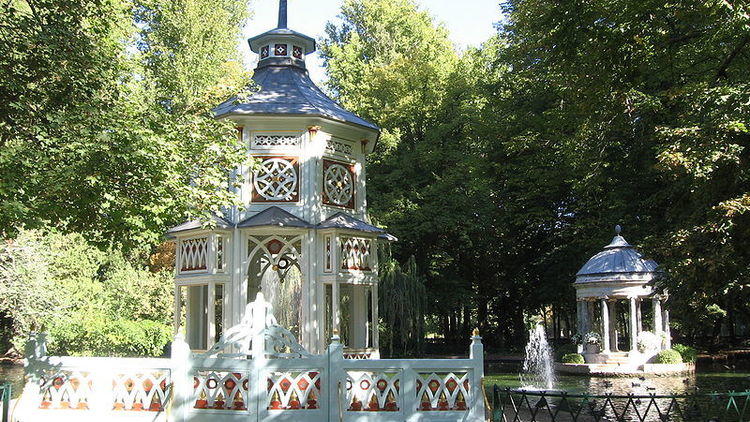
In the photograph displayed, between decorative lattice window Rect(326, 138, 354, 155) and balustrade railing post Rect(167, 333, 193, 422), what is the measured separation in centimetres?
586

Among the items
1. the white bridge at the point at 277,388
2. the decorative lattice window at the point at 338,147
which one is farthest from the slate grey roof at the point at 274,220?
the white bridge at the point at 277,388

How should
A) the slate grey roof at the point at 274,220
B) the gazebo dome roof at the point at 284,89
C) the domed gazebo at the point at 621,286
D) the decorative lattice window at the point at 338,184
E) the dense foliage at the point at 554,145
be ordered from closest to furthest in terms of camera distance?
1. the dense foliage at the point at 554,145
2. the slate grey roof at the point at 274,220
3. the gazebo dome roof at the point at 284,89
4. the decorative lattice window at the point at 338,184
5. the domed gazebo at the point at 621,286

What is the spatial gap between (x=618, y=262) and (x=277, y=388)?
1583 cm

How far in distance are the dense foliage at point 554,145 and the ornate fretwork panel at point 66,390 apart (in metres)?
9.04

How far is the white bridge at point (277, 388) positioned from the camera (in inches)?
330

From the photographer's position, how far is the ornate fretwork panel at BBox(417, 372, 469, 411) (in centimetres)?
844

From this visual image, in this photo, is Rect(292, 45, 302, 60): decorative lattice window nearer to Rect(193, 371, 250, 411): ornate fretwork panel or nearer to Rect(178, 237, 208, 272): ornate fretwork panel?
Rect(178, 237, 208, 272): ornate fretwork panel

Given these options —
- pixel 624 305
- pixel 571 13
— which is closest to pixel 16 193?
pixel 571 13

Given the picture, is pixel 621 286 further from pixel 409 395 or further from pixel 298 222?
pixel 409 395

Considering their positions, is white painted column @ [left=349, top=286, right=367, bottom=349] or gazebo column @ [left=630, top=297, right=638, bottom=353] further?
gazebo column @ [left=630, top=297, right=638, bottom=353]

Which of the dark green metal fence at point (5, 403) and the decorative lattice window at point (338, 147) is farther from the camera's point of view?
the decorative lattice window at point (338, 147)

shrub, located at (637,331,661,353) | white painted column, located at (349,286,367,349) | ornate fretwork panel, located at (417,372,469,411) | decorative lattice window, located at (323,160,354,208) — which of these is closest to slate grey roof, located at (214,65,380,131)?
decorative lattice window, located at (323,160,354,208)

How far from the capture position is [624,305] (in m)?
36.4

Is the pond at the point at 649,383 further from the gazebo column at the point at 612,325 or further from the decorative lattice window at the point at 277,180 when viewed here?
the decorative lattice window at the point at 277,180
